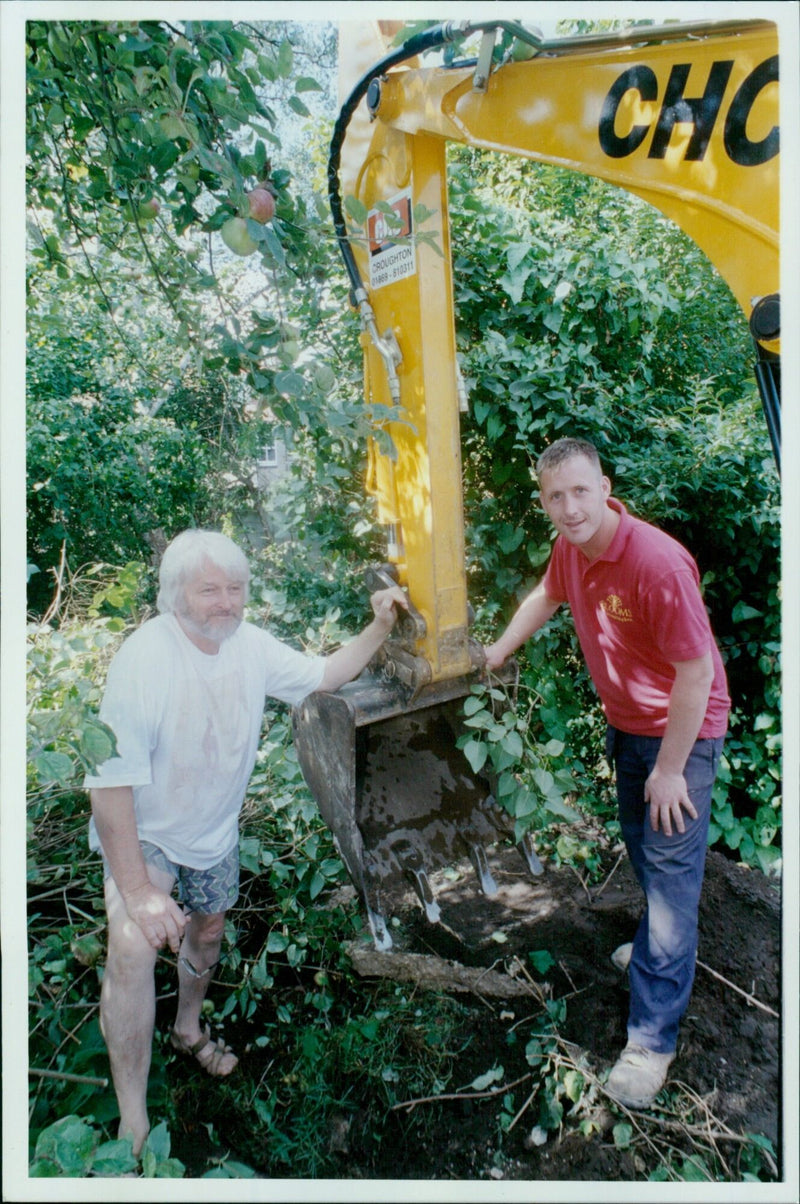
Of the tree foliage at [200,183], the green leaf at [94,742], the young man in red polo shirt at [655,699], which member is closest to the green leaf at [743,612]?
the young man in red polo shirt at [655,699]

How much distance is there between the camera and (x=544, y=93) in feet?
4.81

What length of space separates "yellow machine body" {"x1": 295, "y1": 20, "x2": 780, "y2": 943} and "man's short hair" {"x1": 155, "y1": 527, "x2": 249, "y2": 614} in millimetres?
470

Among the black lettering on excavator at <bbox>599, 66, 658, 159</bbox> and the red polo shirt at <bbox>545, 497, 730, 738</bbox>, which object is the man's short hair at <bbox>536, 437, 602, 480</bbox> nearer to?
the red polo shirt at <bbox>545, 497, 730, 738</bbox>

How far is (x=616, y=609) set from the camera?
1.96 meters

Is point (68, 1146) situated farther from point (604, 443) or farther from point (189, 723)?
point (604, 443)

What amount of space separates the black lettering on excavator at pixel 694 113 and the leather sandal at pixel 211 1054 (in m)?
2.55

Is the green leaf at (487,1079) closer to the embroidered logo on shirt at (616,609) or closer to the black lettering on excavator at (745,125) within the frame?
the embroidered logo on shirt at (616,609)

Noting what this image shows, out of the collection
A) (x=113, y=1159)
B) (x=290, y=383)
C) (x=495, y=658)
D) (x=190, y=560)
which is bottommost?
(x=113, y=1159)

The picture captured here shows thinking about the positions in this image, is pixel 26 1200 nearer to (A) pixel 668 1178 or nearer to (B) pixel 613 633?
(A) pixel 668 1178

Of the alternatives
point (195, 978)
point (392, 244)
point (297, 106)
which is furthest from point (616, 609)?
point (195, 978)

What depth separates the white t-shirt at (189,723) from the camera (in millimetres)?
1737

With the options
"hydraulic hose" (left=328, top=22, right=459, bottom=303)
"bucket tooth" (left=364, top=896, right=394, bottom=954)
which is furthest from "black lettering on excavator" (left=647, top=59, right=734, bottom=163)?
"bucket tooth" (left=364, top=896, right=394, bottom=954)

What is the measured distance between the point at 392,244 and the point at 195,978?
2188 mm

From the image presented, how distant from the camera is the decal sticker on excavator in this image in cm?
169
